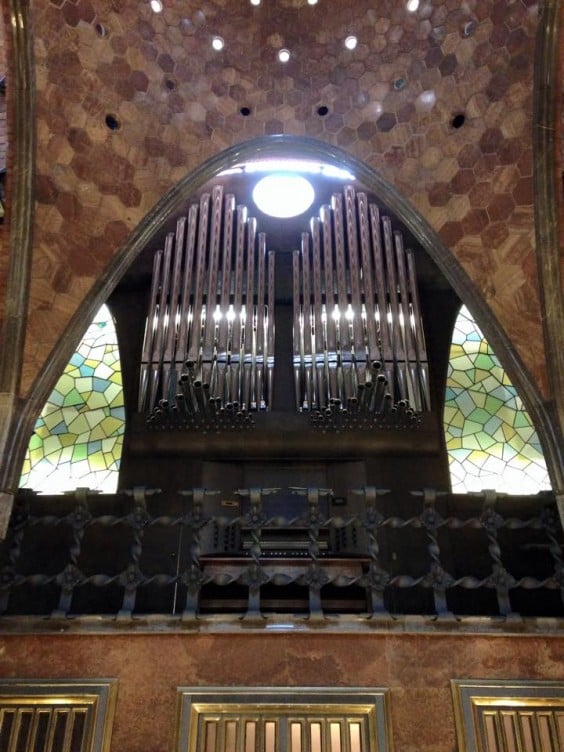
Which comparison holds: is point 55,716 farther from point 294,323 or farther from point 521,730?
point 294,323

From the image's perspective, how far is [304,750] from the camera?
3762mm

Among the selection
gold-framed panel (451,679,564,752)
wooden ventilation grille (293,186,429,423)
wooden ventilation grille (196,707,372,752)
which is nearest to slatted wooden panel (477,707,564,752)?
gold-framed panel (451,679,564,752)

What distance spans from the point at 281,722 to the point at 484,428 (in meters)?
Result: 5.22

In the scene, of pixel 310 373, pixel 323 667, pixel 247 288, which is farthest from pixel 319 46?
pixel 323 667

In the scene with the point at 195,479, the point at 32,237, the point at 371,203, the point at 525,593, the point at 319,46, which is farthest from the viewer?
the point at 371,203

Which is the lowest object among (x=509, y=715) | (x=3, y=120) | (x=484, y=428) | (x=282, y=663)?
(x=509, y=715)

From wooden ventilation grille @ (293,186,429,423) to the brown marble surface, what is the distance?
3105 millimetres

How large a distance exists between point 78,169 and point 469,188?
4.00 metres

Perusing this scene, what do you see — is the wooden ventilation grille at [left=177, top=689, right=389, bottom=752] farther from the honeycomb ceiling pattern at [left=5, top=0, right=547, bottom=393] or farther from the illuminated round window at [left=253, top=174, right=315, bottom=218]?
the illuminated round window at [left=253, top=174, right=315, bottom=218]

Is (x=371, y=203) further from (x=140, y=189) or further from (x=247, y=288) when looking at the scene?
(x=140, y=189)

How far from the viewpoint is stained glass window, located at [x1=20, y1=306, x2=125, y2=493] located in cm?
773

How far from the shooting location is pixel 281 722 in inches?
152

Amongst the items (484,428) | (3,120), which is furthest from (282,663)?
(3,120)

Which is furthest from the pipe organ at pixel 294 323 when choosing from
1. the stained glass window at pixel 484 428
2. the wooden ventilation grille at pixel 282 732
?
the wooden ventilation grille at pixel 282 732
